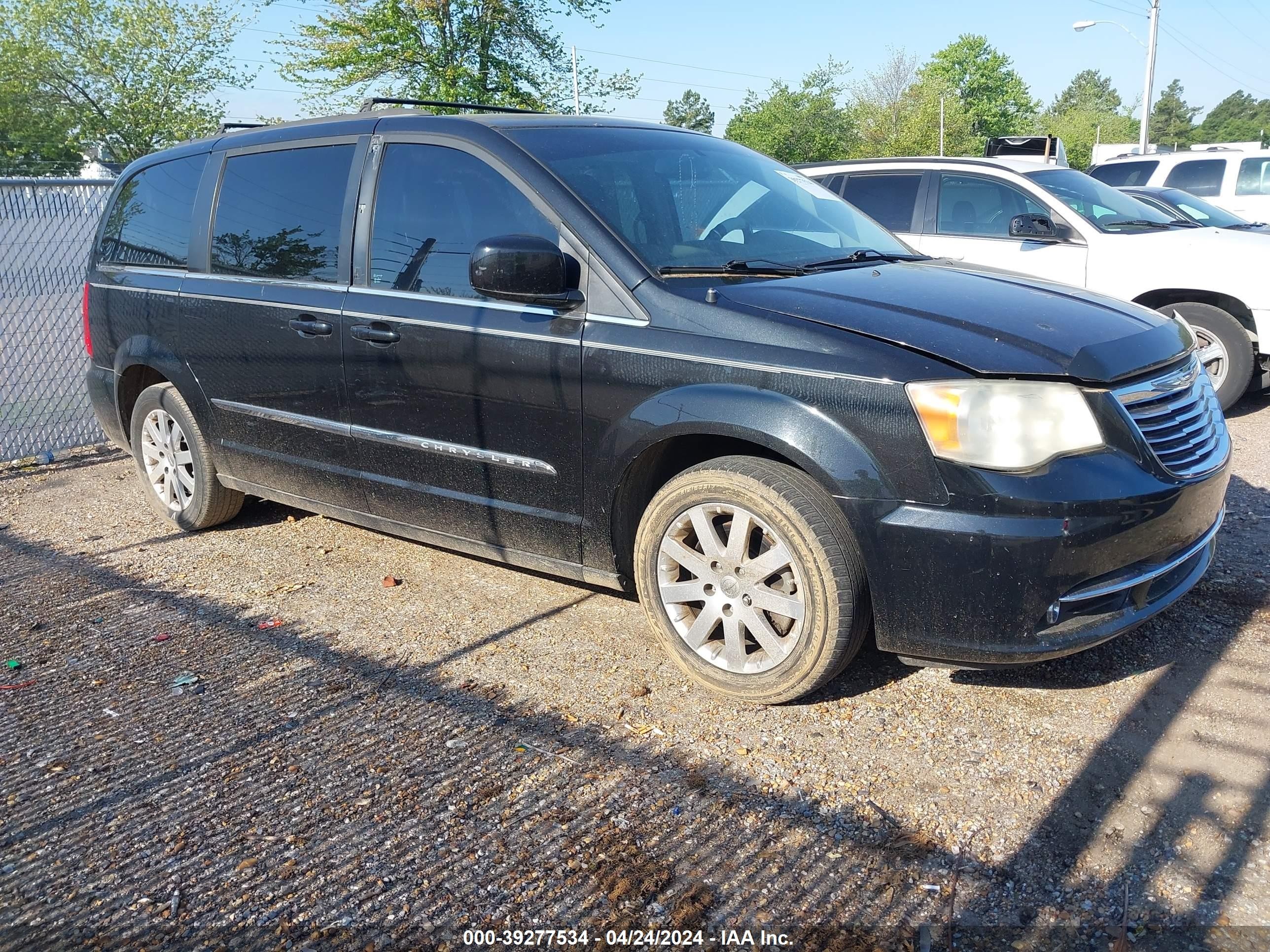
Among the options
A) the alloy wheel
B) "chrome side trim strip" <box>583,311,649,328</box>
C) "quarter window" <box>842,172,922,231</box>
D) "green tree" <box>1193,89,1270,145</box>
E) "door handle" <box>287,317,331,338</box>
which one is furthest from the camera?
"green tree" <box>1193,89,1270,145</box>

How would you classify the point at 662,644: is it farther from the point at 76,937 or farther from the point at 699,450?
the point at 76,937

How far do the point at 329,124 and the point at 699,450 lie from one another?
2396mm

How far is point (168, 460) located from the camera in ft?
18.6

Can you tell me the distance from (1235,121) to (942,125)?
84.8m

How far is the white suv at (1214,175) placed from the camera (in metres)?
14.3

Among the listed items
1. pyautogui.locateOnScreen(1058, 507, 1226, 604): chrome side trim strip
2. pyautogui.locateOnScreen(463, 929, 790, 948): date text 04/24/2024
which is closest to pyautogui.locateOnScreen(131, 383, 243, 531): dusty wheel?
pyautogui.locateOnScreen(463, 929, 790, 948): date text 04/24/2024

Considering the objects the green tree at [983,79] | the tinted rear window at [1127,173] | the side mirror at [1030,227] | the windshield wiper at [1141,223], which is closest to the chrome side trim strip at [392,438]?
the side mirror at [1030,227]

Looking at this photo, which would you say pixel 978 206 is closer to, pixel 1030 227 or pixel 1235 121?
pixel 1030 227

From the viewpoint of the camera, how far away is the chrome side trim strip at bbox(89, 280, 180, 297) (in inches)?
205

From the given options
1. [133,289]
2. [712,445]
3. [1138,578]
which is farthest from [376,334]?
[1138,578]

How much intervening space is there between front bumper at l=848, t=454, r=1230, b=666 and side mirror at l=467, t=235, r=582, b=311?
139cm

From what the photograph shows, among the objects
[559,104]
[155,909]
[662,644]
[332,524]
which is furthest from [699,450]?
[559,104]

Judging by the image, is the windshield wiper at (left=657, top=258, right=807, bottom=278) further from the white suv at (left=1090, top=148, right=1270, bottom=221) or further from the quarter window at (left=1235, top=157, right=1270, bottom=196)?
the quarter window at (left=1235, top=157, right=1270, bottom=196)

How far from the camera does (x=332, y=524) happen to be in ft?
19.1
